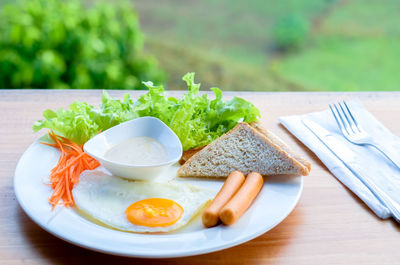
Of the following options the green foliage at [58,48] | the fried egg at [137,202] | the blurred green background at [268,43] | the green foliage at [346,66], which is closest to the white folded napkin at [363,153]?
the fried egg at [137,202]

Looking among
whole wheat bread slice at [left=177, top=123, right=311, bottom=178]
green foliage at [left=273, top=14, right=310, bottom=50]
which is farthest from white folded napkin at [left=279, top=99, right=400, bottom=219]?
green foliage at [left=273, top=14, right=310, bottom=50]

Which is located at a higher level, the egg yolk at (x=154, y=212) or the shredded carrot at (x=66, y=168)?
the egg yolk at (x=154, y=212)

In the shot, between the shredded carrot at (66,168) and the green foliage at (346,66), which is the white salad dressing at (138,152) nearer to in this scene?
the shredded carrot at (66,168)

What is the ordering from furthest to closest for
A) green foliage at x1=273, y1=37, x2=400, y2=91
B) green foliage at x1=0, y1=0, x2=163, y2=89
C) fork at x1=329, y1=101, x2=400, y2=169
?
green foliage at x1=273, y1=37, x2=400, y2=91 < green foliage at x1=0, y1=0, x2=163, y2=89 < fork at x1=329, y1=101, x2=400, y2=169

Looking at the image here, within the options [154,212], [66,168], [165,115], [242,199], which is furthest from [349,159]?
[66,168]

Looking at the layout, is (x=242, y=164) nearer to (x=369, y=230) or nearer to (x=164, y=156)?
(x=164, y=156)

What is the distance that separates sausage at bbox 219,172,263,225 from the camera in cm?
138

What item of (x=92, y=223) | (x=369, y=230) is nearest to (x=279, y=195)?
(x=369, y=230)

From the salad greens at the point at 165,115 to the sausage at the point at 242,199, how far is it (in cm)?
47

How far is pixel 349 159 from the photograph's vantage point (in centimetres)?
193

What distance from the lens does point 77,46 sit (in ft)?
13.3

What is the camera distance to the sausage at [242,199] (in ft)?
4.53

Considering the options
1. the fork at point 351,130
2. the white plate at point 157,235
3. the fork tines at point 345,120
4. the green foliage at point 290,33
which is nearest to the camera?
the white plate at point 157,235

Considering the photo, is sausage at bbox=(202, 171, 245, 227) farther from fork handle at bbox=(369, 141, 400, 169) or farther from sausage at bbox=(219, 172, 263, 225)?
fork handle at bbox=(369, 141, 400, 169)
